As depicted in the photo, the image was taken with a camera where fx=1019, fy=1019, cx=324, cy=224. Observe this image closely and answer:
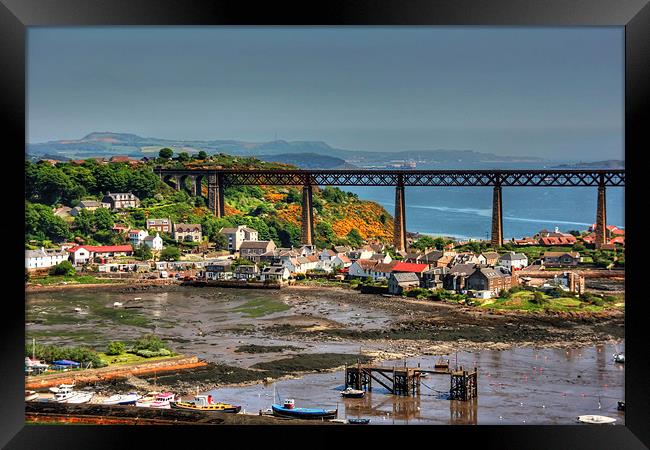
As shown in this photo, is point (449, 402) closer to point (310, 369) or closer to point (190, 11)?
point (310, 369)

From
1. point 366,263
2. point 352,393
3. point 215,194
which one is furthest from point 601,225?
point 352,393

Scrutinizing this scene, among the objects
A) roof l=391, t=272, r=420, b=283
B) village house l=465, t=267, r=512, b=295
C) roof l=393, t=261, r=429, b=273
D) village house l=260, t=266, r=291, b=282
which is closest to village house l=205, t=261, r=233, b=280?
village house l=260, t=266, r=291, b=282

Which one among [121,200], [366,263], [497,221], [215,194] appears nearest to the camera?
[366,263]

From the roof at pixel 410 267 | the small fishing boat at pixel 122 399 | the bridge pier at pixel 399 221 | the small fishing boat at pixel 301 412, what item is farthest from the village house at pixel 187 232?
the small fishing boat at pixel 301 412

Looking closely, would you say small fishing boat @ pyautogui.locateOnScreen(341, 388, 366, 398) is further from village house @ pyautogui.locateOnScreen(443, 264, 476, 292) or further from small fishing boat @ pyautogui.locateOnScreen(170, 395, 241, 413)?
village house @ pyautogui.locateOnScreen(443, 264, 476, 292)

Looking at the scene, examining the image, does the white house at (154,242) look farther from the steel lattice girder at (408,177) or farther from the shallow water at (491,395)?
the shallow water at (491,395)

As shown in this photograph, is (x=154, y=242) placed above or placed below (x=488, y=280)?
above

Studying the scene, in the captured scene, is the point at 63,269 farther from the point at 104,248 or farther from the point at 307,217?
the point at 307,217
